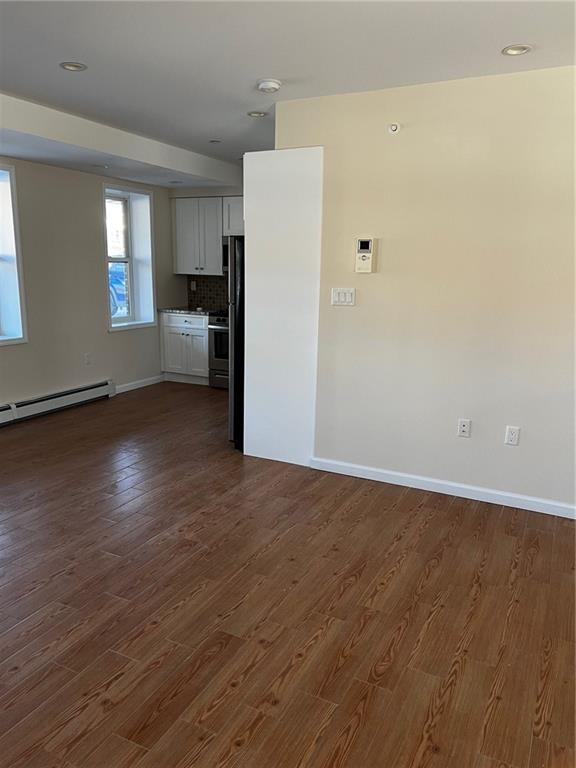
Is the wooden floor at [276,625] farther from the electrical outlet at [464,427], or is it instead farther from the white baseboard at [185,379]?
the white baseboard at [185,379]

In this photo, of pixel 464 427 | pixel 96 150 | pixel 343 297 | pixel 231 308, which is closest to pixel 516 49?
pixel 343 297

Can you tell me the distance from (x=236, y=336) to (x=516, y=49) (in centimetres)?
259

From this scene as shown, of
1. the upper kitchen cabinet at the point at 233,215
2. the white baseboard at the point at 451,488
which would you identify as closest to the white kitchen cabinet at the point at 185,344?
the upper kitchen cabinet at the point at 233,215

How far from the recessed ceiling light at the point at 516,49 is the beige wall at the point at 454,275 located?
0.34 metres

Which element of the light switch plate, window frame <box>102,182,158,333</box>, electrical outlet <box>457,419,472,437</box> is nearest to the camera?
electrical outlet <box>457,419,472,437</box>

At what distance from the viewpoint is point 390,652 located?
219cm

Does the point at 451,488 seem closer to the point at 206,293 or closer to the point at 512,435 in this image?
the point at 512,435

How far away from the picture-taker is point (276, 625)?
2.34 m

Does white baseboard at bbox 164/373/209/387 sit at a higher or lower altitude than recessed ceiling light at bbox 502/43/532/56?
lower

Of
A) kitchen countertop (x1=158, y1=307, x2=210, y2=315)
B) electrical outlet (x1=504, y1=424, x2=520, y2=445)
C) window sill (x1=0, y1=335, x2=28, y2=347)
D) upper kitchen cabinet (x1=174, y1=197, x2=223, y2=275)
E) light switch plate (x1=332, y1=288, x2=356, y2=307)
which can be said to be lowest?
electrical outlet (x1=504, y1=424, x2=520, y2=445)

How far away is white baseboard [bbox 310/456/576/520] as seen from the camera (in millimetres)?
3400

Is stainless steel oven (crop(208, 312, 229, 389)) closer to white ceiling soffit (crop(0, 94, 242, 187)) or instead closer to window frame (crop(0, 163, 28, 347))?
white ceiling soffit (crop(0, 94, 242, 187))

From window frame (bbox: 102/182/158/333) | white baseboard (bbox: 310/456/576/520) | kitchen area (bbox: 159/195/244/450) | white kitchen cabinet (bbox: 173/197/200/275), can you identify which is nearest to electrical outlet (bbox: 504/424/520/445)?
white baseboard (bbox: 310/456/576/520)

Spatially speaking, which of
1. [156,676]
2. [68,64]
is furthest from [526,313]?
[68,64]
